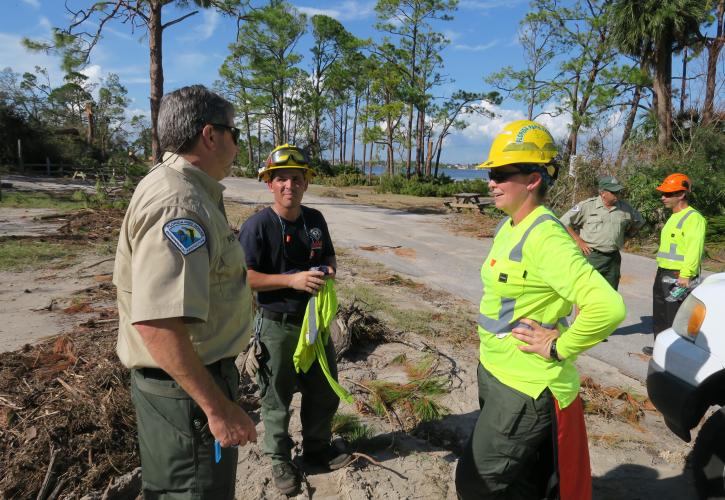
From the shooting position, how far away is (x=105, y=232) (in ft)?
39.4

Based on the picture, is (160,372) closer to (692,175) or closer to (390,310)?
(390,310)

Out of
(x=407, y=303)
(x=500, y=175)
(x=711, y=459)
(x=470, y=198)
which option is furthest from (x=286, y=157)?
(x=470, y=198)

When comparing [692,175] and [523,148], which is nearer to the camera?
[523,148]

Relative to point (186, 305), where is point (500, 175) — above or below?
above

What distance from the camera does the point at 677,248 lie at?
16.6ft

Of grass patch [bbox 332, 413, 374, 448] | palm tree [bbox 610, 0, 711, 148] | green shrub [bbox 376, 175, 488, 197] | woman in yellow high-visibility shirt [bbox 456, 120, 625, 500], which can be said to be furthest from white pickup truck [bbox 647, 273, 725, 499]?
green shrub [bbox 376, 175, 488, 197]

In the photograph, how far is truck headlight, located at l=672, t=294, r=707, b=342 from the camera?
295 cm

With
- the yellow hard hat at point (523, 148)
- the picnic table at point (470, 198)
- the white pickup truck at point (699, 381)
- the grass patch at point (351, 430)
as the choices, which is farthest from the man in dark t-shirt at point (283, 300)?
the picnic table at point (470, 198)

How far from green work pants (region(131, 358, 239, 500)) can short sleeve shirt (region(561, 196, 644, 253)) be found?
5161 millimetres

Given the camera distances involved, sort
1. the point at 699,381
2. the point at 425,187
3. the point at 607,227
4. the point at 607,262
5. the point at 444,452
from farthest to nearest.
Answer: the point at 425,187
the point at 607,262
the point at 607,227
the point at 444,452
the point at 699,381

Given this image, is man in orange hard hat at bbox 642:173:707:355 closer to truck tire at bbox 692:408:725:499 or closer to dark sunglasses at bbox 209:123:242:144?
truck tire at bbox 692:408:725:499

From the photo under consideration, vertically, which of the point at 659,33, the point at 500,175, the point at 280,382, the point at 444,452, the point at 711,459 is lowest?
the point at 444,452

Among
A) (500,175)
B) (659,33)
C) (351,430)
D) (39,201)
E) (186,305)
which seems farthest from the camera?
(39,201)

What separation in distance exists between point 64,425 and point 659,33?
20.3m
